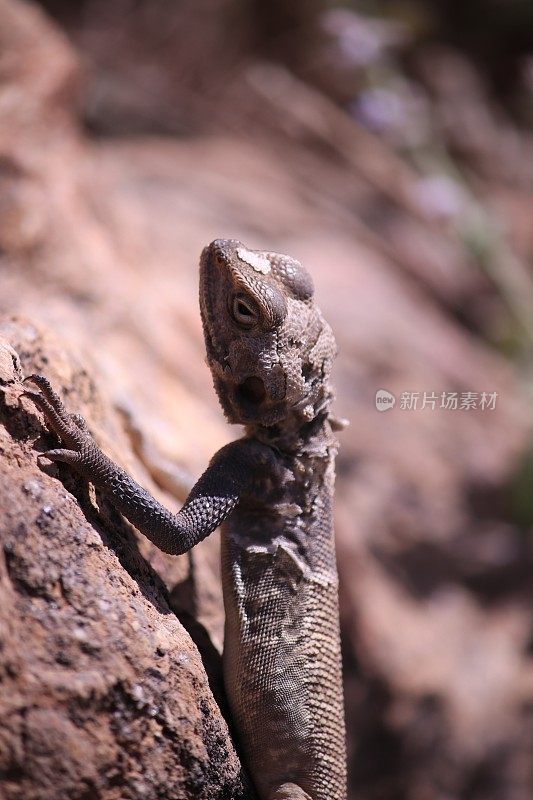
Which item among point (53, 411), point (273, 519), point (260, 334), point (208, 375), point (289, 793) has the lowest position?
point (289, 793)

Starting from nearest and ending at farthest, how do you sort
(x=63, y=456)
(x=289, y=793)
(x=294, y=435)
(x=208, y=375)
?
(x=63, y=456), (x=289, y=793), (x=294, y=435), (x=208, y=375)

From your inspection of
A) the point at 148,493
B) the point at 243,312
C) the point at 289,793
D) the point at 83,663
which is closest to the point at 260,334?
the point at 243,312

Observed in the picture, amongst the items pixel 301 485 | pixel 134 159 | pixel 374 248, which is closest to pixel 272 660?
pixel 301 485

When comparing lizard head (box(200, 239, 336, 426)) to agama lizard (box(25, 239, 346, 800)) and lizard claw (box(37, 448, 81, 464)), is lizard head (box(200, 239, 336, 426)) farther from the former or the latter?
lizard claw (box(37, 448, 81, 464))

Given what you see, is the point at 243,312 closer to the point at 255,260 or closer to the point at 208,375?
the point at 255,260

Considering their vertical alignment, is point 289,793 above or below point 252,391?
below

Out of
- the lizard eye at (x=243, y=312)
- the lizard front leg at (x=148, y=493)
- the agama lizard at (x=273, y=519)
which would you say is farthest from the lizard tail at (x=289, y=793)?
the lizard eye at (x=243, y=312)
